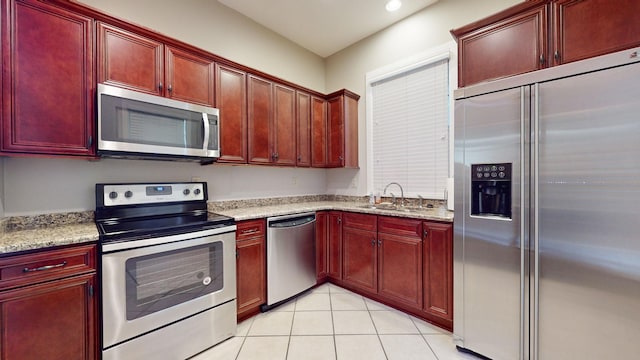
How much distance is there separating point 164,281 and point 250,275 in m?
0.69

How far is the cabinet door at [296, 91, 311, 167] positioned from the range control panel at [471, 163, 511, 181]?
1.83 meters

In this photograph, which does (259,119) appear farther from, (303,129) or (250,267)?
(250,267)

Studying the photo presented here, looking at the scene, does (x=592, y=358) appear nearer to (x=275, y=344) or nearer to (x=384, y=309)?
(x=384, y=309)

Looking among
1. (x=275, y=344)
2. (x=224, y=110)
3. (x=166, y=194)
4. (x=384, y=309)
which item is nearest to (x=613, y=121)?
(x=384, y=309)

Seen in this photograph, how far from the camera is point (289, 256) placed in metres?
2.43

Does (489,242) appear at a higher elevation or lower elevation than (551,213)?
lower

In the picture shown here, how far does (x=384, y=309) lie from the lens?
7.79 feet

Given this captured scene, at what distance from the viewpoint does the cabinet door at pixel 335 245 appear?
2.77m

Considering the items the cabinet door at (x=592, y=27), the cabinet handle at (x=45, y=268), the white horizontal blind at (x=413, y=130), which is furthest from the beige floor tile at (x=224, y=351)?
the cabinet door at (x=592, y=27)

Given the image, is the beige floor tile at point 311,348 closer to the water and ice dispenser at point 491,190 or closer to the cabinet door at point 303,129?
the water and ice dispenser at point 491,190

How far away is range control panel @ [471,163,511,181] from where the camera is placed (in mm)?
1613

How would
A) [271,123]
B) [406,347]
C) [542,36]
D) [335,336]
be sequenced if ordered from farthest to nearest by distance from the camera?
[271,123]
[335,336]
[406,347]
[542,36]

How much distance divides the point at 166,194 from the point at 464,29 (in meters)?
2.77

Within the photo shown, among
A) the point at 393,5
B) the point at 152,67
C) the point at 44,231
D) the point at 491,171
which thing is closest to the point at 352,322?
the point at 491,171
